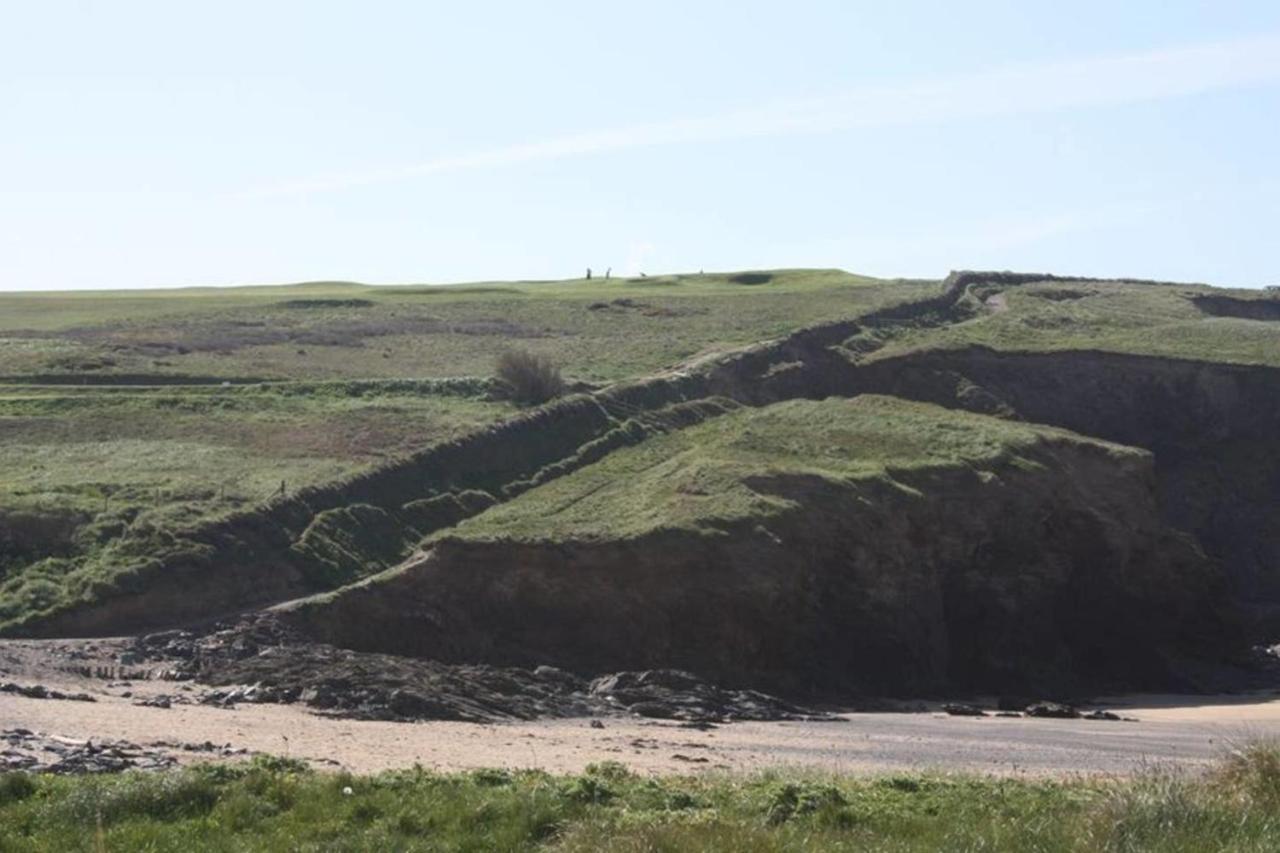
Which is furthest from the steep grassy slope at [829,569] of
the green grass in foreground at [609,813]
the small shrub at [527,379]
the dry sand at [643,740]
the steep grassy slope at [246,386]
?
the green grass in foreground at [609,813]

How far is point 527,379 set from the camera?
58219 millimetres

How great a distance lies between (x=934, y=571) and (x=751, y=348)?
2192 cm

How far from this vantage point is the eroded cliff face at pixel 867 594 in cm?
3984

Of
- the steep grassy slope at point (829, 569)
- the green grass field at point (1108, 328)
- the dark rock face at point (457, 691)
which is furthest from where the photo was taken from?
the green grass field at point (1108, 328)

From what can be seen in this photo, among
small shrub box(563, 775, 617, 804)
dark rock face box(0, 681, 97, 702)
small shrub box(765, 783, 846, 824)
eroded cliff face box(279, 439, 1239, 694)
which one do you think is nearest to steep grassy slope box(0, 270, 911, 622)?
eroded cliff face box(279, 439, 1239, 694)

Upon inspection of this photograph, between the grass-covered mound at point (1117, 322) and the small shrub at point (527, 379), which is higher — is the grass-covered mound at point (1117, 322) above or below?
above

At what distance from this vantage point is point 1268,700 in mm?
44688

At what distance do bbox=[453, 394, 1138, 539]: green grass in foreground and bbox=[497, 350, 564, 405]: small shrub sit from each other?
4.77 m

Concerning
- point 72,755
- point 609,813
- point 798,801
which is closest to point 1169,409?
point 798,801

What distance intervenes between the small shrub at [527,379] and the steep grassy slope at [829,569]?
191 inches

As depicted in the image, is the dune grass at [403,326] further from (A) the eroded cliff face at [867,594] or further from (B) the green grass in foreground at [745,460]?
(A) the eroded cliff face at [867,594]

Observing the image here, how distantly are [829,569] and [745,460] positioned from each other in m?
5.38

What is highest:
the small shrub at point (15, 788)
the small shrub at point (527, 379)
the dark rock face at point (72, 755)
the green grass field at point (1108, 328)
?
the green grass field at point (1108, 328)

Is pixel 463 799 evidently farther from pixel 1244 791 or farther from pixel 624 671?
pixel 624 671
